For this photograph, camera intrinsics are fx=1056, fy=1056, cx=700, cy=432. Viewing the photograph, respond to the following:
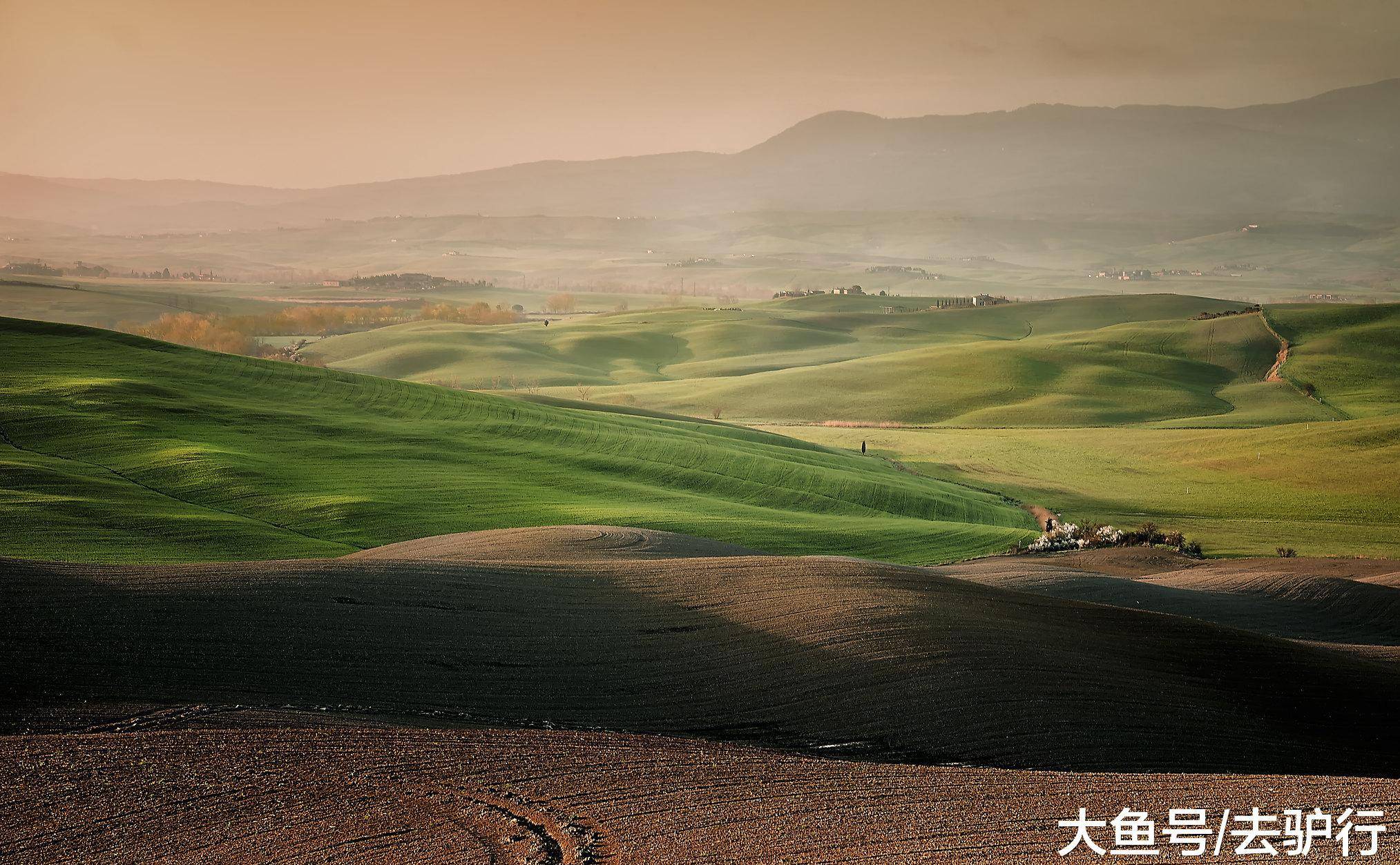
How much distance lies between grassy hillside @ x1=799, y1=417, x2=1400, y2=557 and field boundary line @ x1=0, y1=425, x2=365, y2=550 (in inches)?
1286

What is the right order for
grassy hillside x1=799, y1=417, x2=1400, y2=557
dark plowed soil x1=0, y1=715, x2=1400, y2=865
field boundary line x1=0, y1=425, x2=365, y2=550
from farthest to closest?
1. grassy hillside x1=799, y1=417, x2=1400, y2=557
2. field boundary line x1=0, y1=425, x2=365, y2=550
3. dark plowed soil x1=0, y1=715, x2=1400, y2=865

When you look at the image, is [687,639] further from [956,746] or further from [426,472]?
[426,472]

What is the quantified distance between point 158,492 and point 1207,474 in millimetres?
54258

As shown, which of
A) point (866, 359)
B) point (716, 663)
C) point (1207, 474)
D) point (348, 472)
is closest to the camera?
point (716, 663)

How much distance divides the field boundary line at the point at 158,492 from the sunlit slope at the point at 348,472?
0.10 metres

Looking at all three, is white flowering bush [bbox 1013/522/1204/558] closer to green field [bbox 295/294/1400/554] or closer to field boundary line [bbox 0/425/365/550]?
green field [bbox 295/294/1400/554]

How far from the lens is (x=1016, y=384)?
332ft

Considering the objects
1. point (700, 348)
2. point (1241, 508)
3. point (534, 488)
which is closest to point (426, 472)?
point (534, 488)

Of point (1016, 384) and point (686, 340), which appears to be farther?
point (686, 340)

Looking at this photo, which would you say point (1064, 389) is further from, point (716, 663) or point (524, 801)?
point (524, 801)

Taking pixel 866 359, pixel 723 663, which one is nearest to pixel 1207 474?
pixel 723 663

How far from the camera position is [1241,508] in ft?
168

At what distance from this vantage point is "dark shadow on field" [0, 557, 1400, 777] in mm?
12500

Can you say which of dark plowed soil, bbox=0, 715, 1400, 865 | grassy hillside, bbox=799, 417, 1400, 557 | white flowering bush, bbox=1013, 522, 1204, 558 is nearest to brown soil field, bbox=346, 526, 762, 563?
dark plowed soil, bbox=0, 715, 1400, 865
